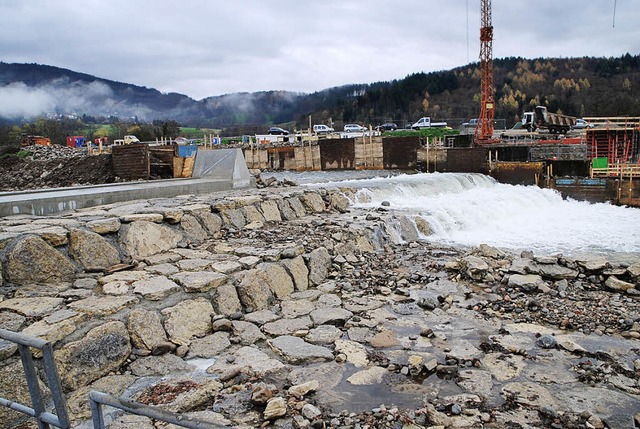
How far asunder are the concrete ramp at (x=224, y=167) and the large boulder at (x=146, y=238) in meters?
5.73

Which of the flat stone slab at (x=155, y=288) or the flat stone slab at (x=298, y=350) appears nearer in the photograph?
the flat stone slab at (x=298, y=350)

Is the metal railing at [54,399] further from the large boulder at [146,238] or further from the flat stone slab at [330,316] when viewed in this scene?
the large boulder at [146,238]

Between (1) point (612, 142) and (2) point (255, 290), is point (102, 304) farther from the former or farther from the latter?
(1) point (612, 142)

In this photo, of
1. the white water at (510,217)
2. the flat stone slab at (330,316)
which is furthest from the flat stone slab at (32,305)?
the white water at (510,217)

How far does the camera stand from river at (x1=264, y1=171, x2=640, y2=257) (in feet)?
39.9

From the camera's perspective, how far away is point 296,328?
222 inches

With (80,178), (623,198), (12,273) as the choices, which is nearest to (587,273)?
(12,273)

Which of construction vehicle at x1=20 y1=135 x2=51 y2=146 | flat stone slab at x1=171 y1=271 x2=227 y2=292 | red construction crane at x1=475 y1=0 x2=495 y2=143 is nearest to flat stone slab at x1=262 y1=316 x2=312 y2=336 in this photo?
flat stone slab at x1=171 y1=271 x2=227 y2=292

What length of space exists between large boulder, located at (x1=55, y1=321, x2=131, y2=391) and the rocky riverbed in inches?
0.5

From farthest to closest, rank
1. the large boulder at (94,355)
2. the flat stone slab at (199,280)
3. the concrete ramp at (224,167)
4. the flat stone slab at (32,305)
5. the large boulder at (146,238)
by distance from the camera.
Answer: the concrete ramp at (224,167)
the large boulder at (146,238)
the flat stone slab at (199,280)
the flat stone slab at (32,305)
the large boulder at (94,355)

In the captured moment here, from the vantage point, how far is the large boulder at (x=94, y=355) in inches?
154

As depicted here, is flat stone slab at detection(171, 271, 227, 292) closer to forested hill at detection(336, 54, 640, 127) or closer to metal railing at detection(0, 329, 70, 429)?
metal railing at detection(0, 329, 70, 429)

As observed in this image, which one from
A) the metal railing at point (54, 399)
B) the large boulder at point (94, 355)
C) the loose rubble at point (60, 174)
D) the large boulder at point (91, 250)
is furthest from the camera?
the loose rubble at point (60, 174)

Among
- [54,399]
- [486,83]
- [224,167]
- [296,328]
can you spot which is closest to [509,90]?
[486,83]
